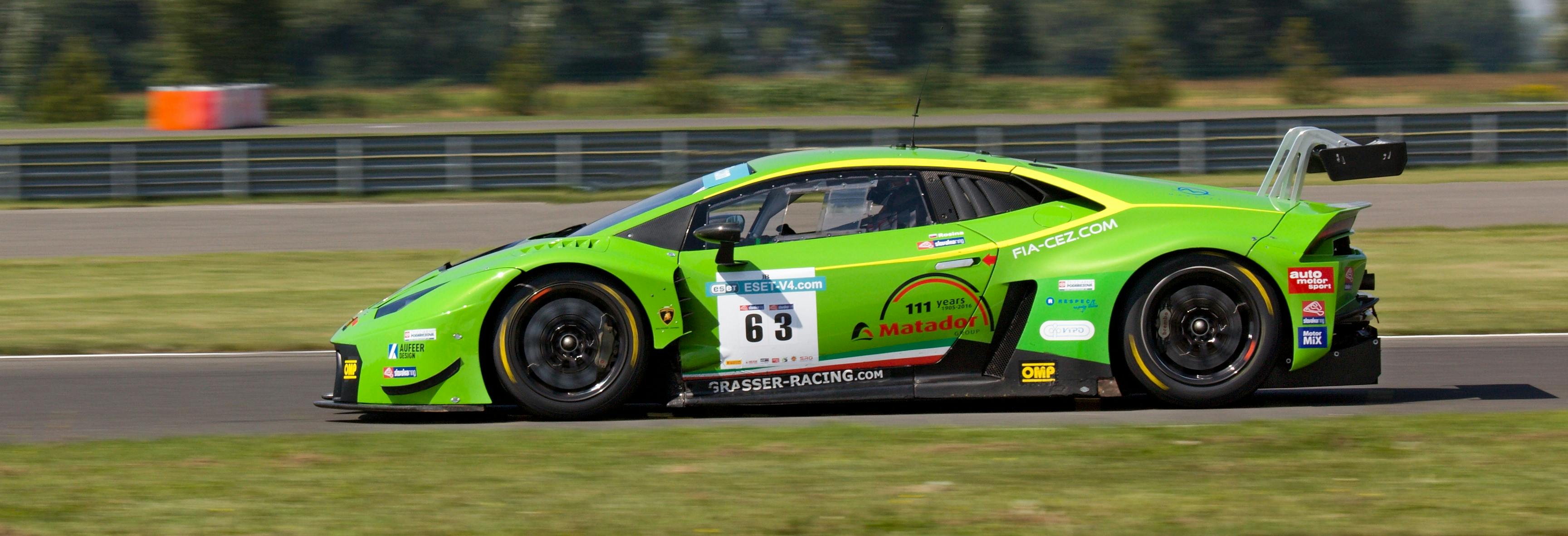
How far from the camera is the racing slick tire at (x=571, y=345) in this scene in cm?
628

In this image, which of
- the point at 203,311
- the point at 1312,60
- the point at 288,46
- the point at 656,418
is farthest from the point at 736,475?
the point at 288,46

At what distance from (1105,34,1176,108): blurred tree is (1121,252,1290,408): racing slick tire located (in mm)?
34819

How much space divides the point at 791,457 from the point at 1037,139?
18.8 metres

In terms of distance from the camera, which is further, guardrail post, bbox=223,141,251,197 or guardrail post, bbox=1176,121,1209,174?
guardrail post, bbox=1176,121,1209,174

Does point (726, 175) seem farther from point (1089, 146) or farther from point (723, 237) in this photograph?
point (1089, 146)

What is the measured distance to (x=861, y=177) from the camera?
21.4 ft

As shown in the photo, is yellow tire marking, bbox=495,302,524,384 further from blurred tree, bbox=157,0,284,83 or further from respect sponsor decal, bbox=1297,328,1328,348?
blurred tree, bbox=157,0,284,83

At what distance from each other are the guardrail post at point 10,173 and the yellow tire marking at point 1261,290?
20179mm

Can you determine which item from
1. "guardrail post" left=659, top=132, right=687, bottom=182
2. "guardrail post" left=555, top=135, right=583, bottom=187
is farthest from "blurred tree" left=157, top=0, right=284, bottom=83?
"guardrail post" left=659, top=132, right=687, bottom=182

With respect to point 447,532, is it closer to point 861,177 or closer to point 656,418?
point 656,418

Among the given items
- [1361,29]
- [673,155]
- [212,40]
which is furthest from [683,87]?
[1361,29]

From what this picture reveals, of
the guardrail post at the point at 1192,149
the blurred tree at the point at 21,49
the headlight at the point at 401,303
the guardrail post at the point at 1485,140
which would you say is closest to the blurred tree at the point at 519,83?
the blurred tree at the point at 21,49

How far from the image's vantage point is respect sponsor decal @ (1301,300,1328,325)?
251 inches

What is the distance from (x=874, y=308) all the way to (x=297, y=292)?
6.87 m
